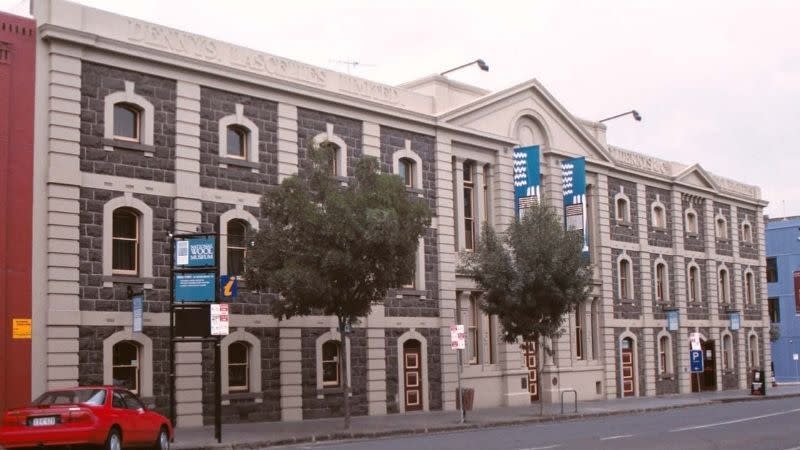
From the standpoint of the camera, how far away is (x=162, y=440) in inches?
801

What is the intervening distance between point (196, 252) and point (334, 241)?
339 centimetres

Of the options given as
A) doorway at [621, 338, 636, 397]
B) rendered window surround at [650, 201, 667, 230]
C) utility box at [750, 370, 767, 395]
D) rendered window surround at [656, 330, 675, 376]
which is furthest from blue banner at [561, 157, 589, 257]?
utility box at [750, 370, 767, 395]

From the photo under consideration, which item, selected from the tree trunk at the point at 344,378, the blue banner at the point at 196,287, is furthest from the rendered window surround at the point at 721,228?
the blue banner at the point at 196,287

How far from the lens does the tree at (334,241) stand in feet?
82.9

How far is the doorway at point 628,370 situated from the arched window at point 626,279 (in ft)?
6.75

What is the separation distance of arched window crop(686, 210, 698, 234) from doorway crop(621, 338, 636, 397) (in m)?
8.60

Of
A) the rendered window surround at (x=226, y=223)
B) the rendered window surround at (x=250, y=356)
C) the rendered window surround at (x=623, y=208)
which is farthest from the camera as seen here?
the rendered window surround at (x=623, y=208)

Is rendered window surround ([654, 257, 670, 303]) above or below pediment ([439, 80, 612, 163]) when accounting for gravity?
below

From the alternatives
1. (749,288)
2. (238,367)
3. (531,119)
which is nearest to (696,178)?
(749,288)

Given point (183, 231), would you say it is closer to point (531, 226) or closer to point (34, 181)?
point (34, 181)

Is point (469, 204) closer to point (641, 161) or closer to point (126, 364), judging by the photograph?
point (641, 161)

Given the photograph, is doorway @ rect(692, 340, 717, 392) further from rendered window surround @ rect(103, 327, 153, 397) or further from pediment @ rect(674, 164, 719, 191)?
rendered window surround @ rect(103, 327, 153, 397)

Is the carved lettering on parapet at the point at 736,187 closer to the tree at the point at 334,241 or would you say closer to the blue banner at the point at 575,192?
the blue banner at the point at 575,192

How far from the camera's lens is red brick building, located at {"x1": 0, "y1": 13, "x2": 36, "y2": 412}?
947 inches
